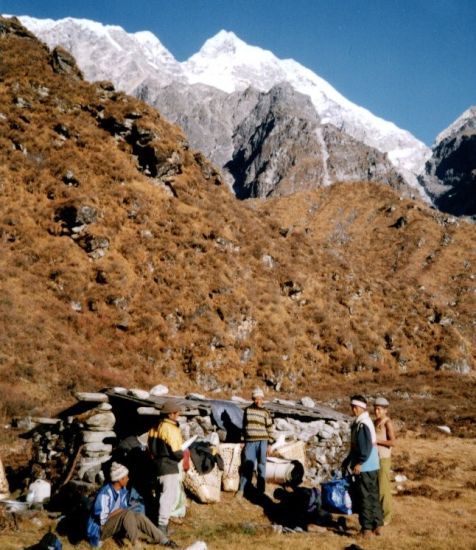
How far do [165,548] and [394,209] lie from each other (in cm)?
7536

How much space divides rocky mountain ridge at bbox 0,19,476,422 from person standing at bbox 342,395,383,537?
39.8 feet

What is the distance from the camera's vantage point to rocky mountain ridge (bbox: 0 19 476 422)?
22.2 m

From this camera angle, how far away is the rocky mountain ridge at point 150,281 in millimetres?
22250

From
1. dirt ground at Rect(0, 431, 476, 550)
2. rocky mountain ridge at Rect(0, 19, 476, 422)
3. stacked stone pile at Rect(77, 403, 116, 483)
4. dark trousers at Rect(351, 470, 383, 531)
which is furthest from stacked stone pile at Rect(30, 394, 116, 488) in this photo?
rocky mountain ridge at Rect(0, 19, 476, 422)

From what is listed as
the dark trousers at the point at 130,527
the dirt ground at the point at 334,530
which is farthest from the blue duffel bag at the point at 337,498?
the dark trousers at the point at 130,527

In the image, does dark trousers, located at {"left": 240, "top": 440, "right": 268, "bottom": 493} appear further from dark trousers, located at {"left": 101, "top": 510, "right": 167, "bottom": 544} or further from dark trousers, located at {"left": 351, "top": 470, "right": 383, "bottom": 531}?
dark trousers, located at {"left": 101, "top": 510, "right": 167, "bottom": 544}

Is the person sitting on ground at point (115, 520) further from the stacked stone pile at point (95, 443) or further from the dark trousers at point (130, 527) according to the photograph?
the stacked stone pile at point (95, 443)

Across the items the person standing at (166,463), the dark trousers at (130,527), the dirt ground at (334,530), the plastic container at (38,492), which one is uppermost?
the person standing at (166,463)

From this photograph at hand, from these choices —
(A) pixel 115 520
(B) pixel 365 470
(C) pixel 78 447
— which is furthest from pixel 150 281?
(B) pixel 365 470

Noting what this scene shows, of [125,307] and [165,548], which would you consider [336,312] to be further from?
[165,548]

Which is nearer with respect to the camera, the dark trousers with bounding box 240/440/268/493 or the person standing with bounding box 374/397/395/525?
the person standing with bounding box 374/397/395/525

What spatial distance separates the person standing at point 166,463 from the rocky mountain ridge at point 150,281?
9.82m

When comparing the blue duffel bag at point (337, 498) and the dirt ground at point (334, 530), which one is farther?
the blue duffel bag at point (337, 498)

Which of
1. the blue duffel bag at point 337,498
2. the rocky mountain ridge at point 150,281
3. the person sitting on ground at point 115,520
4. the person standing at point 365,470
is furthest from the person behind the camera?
the rocky mountain ridge at point 150,281
